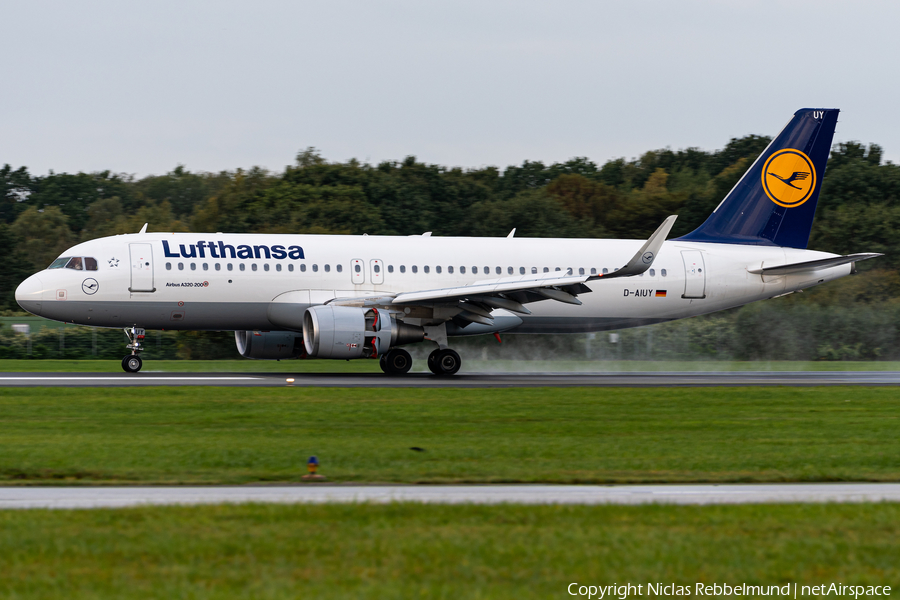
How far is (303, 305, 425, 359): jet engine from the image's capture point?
25312 millimetres

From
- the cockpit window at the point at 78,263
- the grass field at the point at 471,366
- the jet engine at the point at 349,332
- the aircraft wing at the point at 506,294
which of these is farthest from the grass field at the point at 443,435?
the grass field at the point at 471,366

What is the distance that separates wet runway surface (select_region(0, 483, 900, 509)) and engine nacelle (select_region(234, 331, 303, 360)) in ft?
61.0

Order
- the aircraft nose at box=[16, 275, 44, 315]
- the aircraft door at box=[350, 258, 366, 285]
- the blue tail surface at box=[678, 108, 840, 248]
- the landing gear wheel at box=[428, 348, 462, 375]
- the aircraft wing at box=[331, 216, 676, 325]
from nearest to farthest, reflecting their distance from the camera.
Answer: the aircraft wing at box=[331, 216, 676, 325]
the aircraft nose at box=[16, 275, 44, 315]
the landing gear wheel at box=[428, 348, 462, 375]
the aircraft door at box=[350, 258, 366, 285]
the blue tail surface at box=[678, 108, 840, 248]

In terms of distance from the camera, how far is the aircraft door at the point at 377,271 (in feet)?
93.9

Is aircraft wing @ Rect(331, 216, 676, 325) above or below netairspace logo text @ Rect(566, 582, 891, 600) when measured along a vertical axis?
above

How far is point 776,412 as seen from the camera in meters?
19.1

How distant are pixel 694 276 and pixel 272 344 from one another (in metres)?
12.8

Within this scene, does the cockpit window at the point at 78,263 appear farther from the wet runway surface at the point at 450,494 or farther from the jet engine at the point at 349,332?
the wet runway surface at the point at 450,494

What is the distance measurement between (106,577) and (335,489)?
393 cm

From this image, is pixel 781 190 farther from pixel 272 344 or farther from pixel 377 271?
pixel 272 344

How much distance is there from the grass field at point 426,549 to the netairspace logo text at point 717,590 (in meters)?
0.11

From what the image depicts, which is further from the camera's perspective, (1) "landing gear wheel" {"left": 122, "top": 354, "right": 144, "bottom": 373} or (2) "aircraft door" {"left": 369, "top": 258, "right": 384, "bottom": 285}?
(2) "aircraft door" {"left": 369, "top": 258, "right": 384, "bottom": 285}

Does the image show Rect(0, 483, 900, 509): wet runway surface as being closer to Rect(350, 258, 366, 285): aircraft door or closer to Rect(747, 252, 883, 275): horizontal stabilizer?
Rect(350, 258, 366, 285): aircraft door

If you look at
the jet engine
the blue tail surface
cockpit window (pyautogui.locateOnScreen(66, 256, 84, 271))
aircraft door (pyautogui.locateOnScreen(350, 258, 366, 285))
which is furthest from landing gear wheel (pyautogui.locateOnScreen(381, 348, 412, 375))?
the blue tail surface
